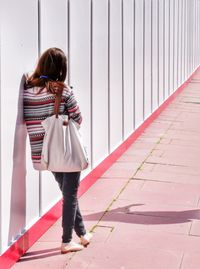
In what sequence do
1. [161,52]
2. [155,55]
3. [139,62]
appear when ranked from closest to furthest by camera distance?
[139,62] < [155,55] < [161,52]

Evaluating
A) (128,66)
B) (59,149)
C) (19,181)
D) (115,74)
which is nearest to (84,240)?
(19,181)

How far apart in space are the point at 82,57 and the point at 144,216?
1937mm

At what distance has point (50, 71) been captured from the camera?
204 inches

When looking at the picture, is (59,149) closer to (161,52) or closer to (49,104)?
(49,104)

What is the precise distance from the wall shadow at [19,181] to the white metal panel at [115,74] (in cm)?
369

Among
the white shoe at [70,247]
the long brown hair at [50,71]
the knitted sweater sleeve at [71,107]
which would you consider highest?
the long brown hair at [50,71]

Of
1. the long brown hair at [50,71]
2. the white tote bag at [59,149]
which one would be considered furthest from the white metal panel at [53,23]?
the white tote bag at [59,149]

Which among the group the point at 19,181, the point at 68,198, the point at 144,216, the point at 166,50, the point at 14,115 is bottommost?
the point at 144,216

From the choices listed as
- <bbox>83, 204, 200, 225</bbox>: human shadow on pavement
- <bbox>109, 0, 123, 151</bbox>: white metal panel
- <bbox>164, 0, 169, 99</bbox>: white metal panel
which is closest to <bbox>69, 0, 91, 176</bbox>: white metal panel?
<bbox>83, 204, 200, 225</bbox>: human shadow on pavement

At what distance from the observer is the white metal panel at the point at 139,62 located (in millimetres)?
11000

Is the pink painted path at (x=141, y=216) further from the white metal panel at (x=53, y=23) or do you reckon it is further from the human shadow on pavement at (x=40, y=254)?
the white metal panel at (x=53, y=23)

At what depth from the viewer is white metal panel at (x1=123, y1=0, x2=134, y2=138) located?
9943mm

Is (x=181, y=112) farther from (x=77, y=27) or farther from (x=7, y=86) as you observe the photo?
(x=7, y=86)

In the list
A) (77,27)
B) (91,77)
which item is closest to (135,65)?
(91,77)
